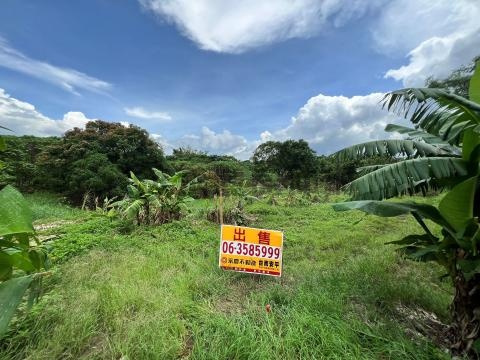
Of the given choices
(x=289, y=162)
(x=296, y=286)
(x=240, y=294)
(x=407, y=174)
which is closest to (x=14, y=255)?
(x=240, y=294)

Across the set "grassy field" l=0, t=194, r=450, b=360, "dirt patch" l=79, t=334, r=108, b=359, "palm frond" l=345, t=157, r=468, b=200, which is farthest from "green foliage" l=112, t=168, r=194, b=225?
"palm frond" l=345, t=157, r=468, b=200

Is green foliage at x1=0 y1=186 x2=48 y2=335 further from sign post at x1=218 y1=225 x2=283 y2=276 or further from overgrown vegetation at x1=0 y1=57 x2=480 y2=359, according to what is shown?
sign post at x1=218 y1=225 x2=283 y2=276

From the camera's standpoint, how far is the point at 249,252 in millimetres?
3951

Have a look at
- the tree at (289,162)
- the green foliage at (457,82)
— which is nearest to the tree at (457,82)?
the green foliage at (457,82)

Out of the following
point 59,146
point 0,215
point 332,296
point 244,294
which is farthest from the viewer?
point 59,146

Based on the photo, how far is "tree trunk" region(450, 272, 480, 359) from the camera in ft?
8.33

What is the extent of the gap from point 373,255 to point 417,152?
2269 mm

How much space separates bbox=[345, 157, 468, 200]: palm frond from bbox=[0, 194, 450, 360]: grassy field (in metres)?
0.51

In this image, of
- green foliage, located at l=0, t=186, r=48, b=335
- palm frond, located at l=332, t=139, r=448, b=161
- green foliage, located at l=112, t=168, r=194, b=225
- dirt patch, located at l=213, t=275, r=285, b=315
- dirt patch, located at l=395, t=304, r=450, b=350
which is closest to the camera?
green foliage, located at l=0, t=186, r=48, b=335

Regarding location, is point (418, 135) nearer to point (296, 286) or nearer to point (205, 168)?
point (296, 286)

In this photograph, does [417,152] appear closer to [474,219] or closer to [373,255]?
[474,219]

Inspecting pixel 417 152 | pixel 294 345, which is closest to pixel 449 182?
pixel 417 152

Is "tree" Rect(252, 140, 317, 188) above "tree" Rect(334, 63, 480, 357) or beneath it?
above

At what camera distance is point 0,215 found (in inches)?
35.3
